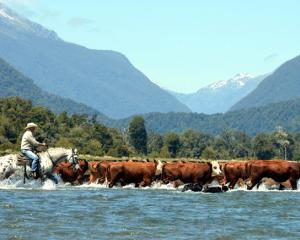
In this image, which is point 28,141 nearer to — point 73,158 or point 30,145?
point 30,145

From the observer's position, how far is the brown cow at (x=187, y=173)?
39.8 m

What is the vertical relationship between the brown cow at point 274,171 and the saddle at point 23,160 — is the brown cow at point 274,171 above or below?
below

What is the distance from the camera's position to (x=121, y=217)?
78.1 feet

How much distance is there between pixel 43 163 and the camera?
34.2 metres

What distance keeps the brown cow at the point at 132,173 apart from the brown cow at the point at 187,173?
720 millimetres

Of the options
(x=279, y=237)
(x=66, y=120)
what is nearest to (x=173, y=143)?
(x=66, y=120)

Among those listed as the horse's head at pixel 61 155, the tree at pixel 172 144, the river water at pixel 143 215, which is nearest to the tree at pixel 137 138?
the tree at pixel 172 144

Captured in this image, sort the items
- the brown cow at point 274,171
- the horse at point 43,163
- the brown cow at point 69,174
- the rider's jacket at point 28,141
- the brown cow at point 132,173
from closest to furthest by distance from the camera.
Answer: the rider's jacket at point 28,141 → the horse at point 43,163 → the brown cow at point 274,171 → the brown cow at point 132,173 → the brown cow at point 69,174

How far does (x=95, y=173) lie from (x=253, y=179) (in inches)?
372

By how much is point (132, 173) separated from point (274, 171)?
23.3 feet

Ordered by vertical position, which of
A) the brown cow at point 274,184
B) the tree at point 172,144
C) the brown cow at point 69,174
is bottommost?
the brown cow at point 274,184

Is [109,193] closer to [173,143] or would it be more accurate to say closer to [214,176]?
[214,176]

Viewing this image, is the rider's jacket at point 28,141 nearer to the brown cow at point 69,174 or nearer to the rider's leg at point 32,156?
the rider's leg at point 32,156

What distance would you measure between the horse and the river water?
26.0 inches
